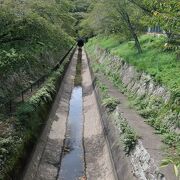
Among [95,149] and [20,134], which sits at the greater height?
[20,134]

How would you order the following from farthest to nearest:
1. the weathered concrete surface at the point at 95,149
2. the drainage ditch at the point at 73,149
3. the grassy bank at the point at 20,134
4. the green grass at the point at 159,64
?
the green grass at the point at 159,64 < the drainage ditch at the point at 73,149 < the weathered concrete surface at the point at 95,149 < the grassy bank at the point at 20,134

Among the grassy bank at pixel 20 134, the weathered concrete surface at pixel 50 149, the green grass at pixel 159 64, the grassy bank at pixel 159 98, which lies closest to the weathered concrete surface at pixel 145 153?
the grassy bank at pixel 159 98

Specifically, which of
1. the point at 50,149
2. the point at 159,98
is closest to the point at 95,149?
the point at 50,149

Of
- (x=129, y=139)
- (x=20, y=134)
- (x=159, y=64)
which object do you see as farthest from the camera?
(x=159, y=64)

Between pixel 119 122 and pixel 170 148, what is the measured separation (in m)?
3.79

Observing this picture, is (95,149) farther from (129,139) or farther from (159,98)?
(159,98)

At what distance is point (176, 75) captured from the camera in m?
18.8

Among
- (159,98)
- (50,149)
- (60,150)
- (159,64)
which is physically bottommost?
(60,150)

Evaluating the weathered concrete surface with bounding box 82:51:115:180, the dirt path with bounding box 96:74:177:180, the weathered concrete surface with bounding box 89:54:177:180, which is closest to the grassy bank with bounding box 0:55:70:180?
the weathered concrete surface with bounding box 82:51:115:180

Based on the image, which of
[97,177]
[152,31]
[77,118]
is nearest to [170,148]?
[97,177]

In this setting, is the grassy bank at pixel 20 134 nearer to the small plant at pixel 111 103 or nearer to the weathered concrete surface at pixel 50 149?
the weathered concrete surface at pixel 50 149

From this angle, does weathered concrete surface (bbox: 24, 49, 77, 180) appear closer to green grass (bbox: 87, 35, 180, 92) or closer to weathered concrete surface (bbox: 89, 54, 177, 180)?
weathered concrete surface (bbox: 89, 54, 177, 180)

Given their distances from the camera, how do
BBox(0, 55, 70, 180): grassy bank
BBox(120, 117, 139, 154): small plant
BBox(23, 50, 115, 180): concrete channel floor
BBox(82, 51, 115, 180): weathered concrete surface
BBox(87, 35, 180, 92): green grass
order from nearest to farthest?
1. BBox(0, 55, 70, 180): grassy bank
2. BBox(120, 117, 139, 154): small plant
3. BBox(23, 50, 115, 180): concrete channel floor
4. BBox(82, 51, 115, 180): weathered concrete surface
5. BBox(87, 35, 180, 92): green grass

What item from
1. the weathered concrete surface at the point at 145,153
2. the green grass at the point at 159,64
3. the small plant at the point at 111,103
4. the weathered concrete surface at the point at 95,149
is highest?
the green grass at the point at 159,64
